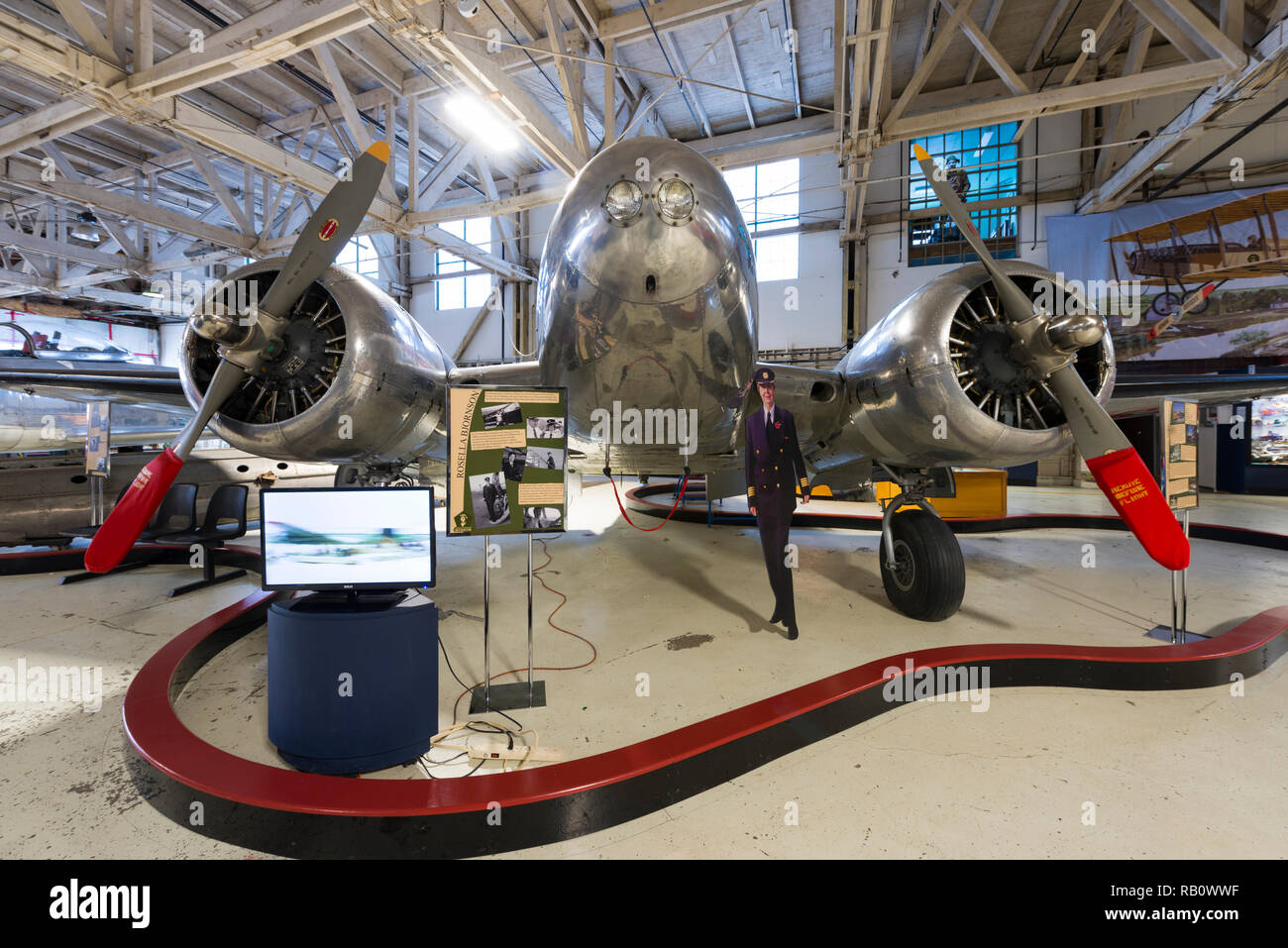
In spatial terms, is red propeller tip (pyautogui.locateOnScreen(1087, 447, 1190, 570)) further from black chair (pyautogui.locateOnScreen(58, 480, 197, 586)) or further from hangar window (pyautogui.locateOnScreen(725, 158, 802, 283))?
hangar window (pyautogui.locateOnScreen(725, 158, 802, 283))

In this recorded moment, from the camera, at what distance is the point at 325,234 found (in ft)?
12.4

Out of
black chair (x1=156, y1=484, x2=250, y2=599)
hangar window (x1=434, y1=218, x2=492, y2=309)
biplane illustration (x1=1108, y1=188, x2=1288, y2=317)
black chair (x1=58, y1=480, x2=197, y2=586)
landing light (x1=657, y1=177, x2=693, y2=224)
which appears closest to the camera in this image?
landing light (x1=657, y1=177, x2=693, y2=224)

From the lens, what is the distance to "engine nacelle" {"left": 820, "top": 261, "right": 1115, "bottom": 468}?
391cm

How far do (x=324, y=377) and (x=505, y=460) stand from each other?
7.20 feet

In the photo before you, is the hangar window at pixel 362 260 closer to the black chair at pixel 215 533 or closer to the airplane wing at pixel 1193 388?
the black chair at pixel 215 533

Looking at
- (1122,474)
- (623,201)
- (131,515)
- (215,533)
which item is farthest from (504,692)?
(215,533)

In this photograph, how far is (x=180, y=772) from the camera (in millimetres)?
2189

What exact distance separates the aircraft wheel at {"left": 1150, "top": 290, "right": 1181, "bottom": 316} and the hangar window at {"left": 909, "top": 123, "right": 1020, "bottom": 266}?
3.80m

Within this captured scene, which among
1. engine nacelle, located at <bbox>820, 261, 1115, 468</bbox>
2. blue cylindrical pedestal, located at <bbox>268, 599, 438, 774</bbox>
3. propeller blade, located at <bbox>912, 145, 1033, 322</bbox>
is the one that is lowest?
blue cylindrical pedestal, located at <bbox>268, 599, 438, 774</bbox>

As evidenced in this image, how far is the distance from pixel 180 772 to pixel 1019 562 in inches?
330

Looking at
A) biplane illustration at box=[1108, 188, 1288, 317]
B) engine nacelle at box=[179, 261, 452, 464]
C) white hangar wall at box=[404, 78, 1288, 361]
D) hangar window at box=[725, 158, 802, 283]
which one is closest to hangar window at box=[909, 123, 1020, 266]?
white hangar wall at box=[404, 78, 1288, 361]

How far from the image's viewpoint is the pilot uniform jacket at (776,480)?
4.16 meters
